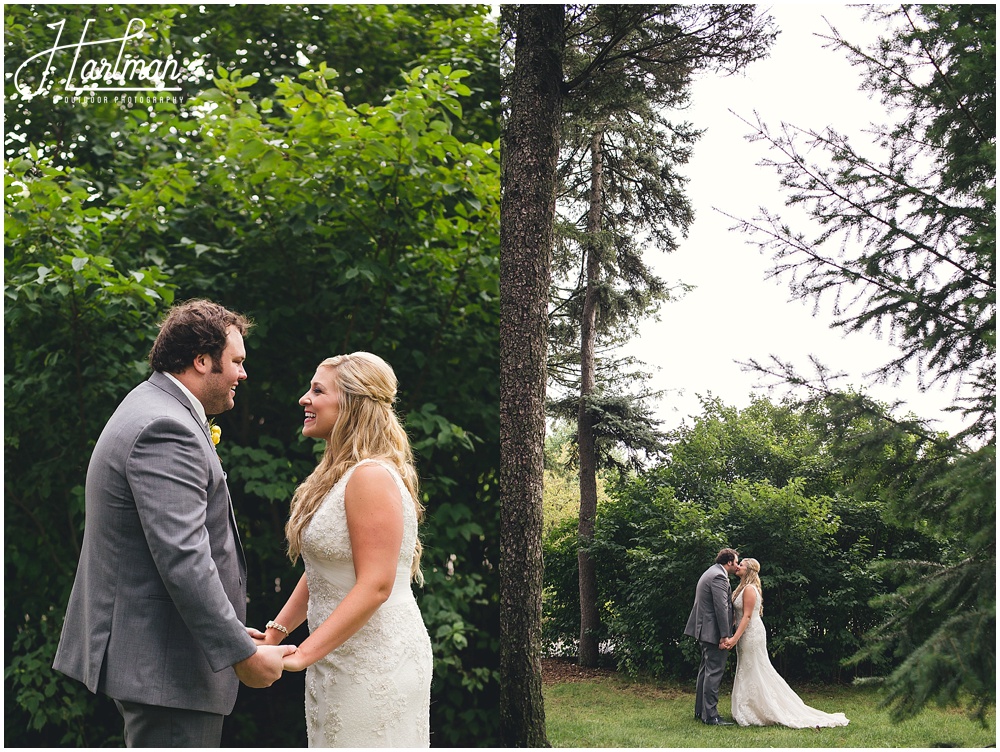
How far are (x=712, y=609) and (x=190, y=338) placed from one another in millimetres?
2211

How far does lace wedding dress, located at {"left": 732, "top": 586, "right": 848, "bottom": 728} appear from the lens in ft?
10.2

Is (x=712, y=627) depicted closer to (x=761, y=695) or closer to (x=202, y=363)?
(x=761, y=695)

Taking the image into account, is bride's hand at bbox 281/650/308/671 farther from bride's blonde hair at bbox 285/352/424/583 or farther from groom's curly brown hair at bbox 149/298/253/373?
groom's curly brown hair at bbox 149/298/253/373

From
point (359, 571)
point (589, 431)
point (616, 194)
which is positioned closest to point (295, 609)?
point (359, 571)

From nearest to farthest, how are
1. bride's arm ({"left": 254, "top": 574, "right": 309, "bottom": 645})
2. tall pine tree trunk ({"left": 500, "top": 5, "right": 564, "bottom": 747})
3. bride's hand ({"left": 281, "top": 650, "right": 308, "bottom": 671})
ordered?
1. bride's hand ({"left": 281, "top": 650, "right": 308, "bottom": 671})
2. bride's arm ({"left": 254, "top": 574, "right": 309, "bottom": 645})
3. tall pine tree trunk ({"left": 500, "top": 5, "right": 564, "bottom": 747})

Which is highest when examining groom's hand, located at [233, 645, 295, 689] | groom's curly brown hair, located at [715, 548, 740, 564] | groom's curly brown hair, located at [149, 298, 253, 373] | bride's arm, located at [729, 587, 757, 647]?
groom's curly brown hair, located at [149, 298, 253, 373]

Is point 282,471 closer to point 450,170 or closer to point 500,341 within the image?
point 500,341

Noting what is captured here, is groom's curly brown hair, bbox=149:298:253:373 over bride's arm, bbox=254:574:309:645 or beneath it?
over

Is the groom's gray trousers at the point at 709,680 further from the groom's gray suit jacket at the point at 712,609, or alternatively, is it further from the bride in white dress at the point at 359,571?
the bride in white dress at the point at 359,571

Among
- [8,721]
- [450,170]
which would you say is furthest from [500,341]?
[8,721]

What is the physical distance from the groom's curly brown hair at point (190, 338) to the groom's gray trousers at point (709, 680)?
218cm

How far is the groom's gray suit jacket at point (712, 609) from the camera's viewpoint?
3256 mm

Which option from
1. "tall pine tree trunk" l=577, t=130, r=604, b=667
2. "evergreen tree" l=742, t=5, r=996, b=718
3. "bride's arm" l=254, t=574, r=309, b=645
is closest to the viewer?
"bride's arm" l=254, t=574, r=309, b=645

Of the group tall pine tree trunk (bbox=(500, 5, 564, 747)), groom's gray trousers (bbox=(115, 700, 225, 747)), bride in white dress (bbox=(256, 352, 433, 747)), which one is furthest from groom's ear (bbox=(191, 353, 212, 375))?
tall pine tree trunk (bbox=(500, 5, 564, 747))
